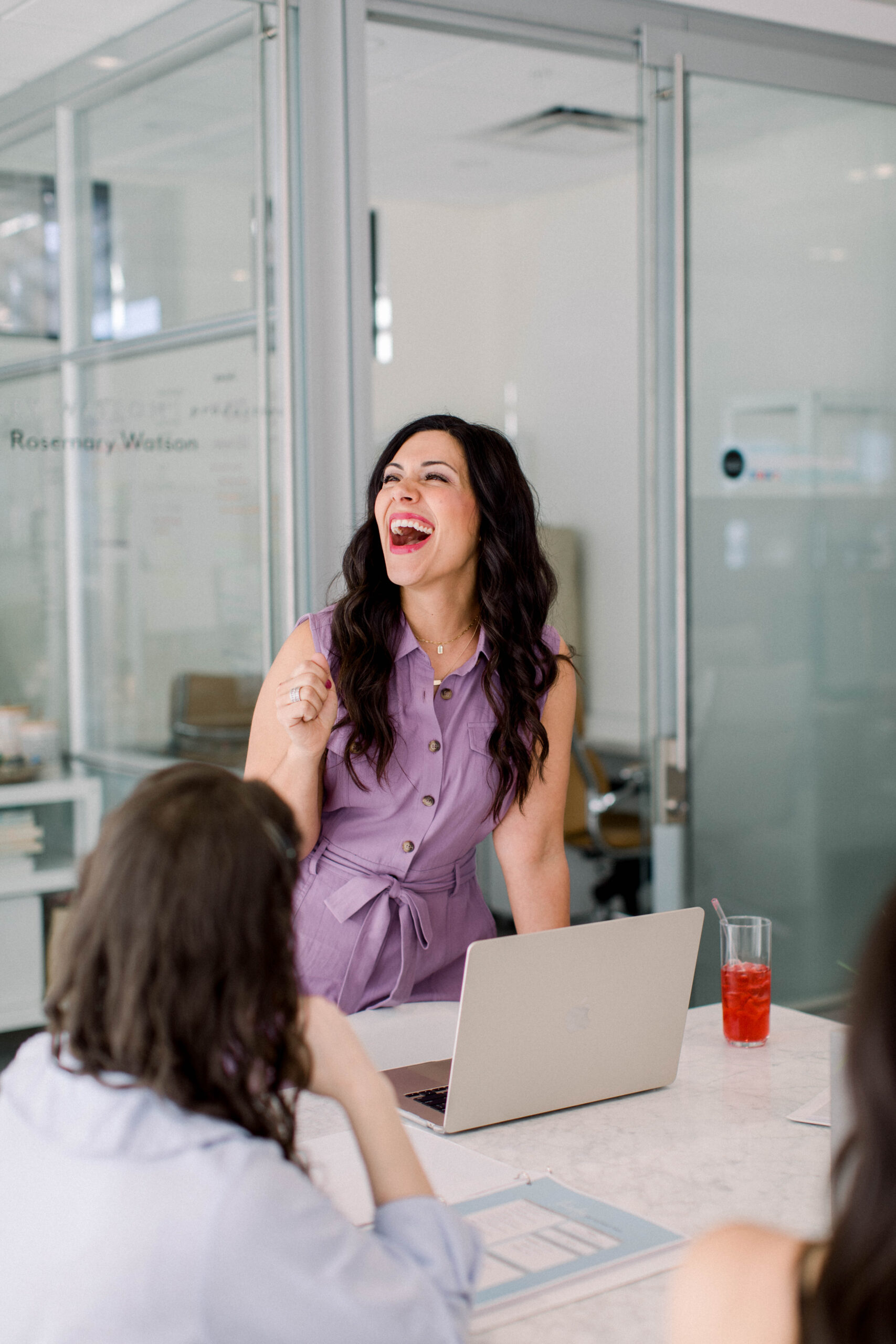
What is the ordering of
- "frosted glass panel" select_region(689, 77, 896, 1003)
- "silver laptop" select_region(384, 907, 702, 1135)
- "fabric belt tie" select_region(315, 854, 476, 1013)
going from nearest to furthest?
"silver laptop" select_region(384, 907, 702, 1135)
"fabric belt tie" select_region(315, 854, 476, 1013)
"frosted glass panel" select_region(689, 77, 896, 1003)

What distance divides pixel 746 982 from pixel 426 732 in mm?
633

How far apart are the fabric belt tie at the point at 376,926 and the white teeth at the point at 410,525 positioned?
529 mm

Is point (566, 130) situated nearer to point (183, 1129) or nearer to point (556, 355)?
point (556, 355)

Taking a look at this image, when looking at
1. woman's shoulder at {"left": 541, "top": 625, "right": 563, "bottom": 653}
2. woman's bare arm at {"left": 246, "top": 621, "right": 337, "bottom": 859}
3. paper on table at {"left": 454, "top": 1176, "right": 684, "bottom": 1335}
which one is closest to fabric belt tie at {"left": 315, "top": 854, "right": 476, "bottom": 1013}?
woman's bare arm at {"left": 246, "top": 621, "right": 337, "bottom": 859}

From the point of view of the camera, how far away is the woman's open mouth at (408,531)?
2176 mm

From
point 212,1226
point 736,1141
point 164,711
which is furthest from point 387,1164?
point 164,711

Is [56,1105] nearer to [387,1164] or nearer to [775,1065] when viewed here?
[387,1164]

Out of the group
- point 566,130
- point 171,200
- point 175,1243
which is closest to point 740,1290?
point 175,1243

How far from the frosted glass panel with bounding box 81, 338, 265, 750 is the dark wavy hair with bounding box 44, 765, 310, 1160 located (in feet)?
6.48

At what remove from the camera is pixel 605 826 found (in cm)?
462

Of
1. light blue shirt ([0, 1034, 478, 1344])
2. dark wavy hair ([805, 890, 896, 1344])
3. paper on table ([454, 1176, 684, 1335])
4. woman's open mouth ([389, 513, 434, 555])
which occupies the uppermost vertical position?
woman's open mouth ([389, 513, 434, 555])

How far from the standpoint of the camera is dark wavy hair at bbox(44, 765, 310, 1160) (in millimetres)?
876

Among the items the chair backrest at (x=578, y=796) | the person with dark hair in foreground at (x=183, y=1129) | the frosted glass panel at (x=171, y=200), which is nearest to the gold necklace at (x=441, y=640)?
the frosted glass panel at (x=171, y=200)

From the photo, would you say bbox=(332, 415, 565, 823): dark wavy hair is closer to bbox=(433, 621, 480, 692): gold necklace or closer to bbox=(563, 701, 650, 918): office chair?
bbox=(433, 621, 480, 692): gold necklace
